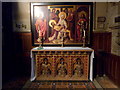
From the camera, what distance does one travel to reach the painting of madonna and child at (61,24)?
4.22m

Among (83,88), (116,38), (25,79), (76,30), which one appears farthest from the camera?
(76,30)

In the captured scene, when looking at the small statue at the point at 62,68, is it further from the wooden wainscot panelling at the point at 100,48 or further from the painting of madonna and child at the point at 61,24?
the wooden wainscot panelling at the point at 100,48

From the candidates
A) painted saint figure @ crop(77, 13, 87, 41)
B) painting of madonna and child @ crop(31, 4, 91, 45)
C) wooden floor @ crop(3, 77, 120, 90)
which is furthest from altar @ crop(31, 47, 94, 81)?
painted saint figure @ crop(77, 13, 87, 41)

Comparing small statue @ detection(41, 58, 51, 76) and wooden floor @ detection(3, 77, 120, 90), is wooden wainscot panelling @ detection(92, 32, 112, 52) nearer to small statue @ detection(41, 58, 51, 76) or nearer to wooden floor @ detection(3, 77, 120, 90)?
wooden floor @ detection(3, 77, 120, 90)

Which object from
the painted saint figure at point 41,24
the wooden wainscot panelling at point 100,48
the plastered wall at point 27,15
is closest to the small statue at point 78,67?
the wooden wainscot panelling at point 100,48

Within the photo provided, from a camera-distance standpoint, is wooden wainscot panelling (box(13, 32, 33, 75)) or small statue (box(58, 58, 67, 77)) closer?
small statue (box(58, 58, 67, 77))

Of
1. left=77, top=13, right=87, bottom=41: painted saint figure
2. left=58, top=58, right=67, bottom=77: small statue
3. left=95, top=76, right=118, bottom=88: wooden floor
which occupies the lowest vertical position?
left=95, top=76, right=118, bottom=88: wooden floor

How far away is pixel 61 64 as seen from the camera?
3.80 meters

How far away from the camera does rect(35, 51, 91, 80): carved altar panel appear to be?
3.74 m

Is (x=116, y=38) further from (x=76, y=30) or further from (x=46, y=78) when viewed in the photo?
(x=46, y=78)

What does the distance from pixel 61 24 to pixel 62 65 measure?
1.59m

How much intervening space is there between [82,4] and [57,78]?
293cm

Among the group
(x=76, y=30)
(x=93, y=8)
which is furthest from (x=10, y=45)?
(x=93, y=8)

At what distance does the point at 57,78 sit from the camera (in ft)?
12.5
